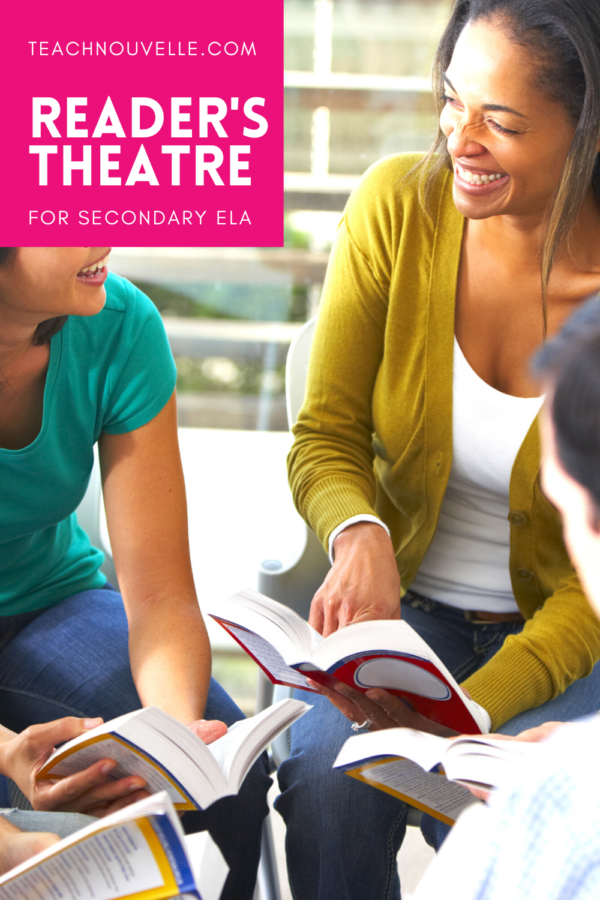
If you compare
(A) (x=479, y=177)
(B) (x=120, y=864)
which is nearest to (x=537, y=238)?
(A) (x=479, y=177)

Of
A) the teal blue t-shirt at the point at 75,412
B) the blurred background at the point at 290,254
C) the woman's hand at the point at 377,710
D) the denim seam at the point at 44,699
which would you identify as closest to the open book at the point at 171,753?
the woman's hand at the point at 377,710

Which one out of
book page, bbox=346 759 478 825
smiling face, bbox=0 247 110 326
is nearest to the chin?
smiling face, bbox=0 247 110 326

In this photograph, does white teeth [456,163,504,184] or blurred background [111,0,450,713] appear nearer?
white teeth [456,163,504,184]

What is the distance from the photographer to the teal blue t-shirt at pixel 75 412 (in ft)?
3.42

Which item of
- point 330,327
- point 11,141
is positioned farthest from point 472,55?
point 11,141

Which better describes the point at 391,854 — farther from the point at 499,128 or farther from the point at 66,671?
the point at 499,128

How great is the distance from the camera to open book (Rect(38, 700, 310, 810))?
2.27ft

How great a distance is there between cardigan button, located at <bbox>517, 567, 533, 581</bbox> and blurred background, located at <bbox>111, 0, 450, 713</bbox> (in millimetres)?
735

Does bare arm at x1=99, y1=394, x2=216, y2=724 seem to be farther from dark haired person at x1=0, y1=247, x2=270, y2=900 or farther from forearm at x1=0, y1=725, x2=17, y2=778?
forearm at x1=0, y1=725, x2=17, y2=778

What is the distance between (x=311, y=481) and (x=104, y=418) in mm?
294

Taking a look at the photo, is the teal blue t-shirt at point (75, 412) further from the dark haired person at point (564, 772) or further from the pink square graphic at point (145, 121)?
the dark haired person at point (564, 772)

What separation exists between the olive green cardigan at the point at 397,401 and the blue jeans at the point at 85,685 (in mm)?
303

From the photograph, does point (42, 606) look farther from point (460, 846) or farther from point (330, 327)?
point (460, 846)

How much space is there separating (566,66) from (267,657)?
745 mm
